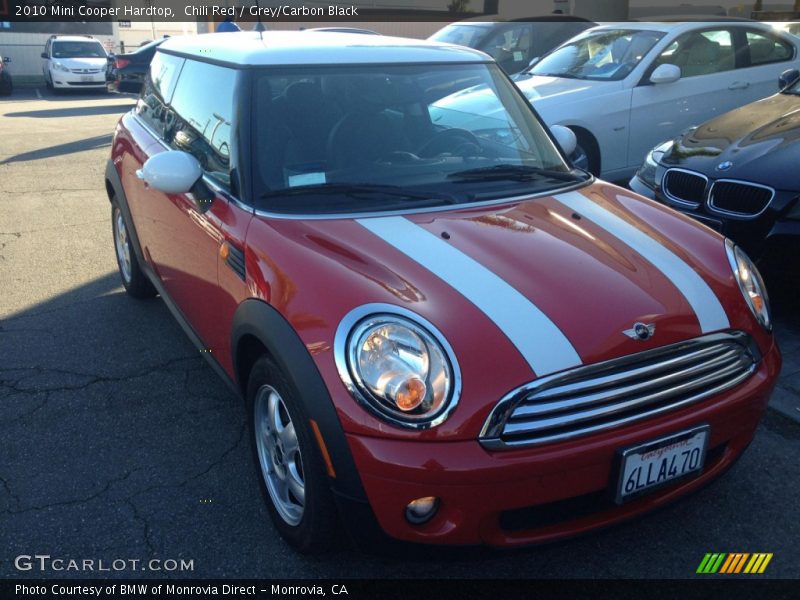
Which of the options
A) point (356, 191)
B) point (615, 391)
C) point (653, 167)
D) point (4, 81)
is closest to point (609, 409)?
point (615, 391)

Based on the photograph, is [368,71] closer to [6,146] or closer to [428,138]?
[428,138]

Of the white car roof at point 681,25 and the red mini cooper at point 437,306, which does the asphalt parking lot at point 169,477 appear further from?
the white car roof at point 681,25

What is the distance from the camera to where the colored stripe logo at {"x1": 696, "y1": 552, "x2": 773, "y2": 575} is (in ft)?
8.12

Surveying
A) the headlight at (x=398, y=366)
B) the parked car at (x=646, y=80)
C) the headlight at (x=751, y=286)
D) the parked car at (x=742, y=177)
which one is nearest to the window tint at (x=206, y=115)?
the headlight at (x=398, y=366)

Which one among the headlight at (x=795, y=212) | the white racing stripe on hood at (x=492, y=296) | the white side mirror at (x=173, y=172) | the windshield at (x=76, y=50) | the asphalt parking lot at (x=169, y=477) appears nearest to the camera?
the white racing stripe on hood at (x=492, y=296)

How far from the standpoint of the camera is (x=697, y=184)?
14.6 feet

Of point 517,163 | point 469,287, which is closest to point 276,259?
point 469,287

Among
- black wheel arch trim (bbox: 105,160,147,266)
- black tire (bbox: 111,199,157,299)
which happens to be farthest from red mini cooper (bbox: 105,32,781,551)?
black tire (bbox: 111,199,157,299)

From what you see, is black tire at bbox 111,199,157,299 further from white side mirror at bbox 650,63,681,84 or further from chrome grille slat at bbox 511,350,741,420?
white side mirror at bbox 650,63,681,84

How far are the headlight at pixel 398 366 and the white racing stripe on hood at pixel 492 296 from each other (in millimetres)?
207

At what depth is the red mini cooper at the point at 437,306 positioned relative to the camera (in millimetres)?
2059

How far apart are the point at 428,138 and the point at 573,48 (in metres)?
4.90

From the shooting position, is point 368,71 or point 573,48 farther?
point 573,48

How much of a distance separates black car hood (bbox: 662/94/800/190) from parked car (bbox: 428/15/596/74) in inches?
191
